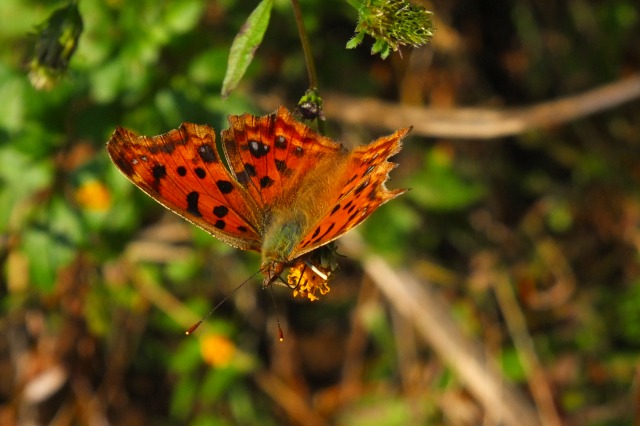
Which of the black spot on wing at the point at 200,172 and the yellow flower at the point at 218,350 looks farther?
the yellow flower at the point at 218,350

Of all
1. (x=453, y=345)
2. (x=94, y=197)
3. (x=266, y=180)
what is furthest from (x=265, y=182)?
(x=453, y=345)

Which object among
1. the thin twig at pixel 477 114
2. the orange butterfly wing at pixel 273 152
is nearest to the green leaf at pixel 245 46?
the orange butterfly wing at pixel 273 152

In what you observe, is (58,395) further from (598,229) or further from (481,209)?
(598,229)

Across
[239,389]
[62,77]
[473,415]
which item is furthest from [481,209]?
[62,77]

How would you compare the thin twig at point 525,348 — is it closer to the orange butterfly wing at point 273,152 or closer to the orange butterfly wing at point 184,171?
the orange butterfly wing at point 273,152

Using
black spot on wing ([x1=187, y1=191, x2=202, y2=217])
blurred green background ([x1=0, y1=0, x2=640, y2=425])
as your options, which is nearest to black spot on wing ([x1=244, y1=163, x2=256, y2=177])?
black spot on wing ([x1=187, y1=191, x2=202, y2=217])

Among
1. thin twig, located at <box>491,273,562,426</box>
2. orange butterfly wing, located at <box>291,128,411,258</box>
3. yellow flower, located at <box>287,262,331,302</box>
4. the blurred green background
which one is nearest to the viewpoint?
orange butterfly wing, located at <box>291,128,411,258</box>

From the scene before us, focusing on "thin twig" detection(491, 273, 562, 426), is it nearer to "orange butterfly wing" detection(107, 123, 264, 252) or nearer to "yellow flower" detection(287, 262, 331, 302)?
"yellow flower" detection(287, 262, 331, 302)

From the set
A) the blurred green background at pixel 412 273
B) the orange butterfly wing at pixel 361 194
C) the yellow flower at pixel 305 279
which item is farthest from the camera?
the blurred green background at pixel 412 273
